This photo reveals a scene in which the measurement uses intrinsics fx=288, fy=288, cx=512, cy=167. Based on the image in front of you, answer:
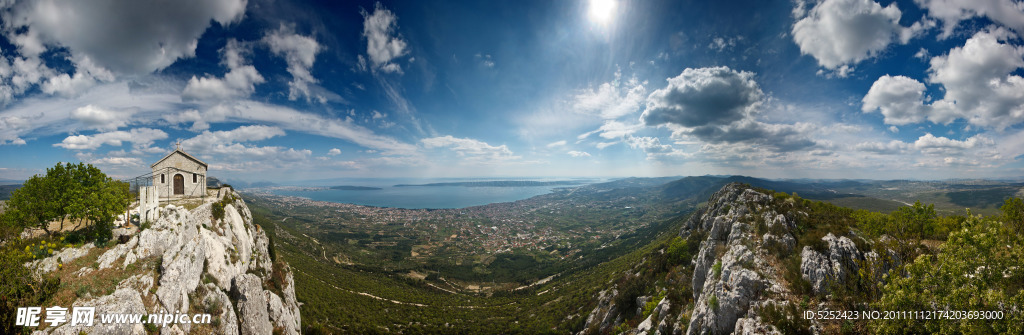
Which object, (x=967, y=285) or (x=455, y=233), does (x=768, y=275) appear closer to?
(x=967, y=285)

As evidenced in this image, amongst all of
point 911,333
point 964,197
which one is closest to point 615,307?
point 911,333

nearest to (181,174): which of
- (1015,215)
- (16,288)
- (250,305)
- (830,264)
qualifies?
(250,305)

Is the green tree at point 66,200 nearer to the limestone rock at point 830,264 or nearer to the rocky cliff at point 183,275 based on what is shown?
the rocky cliff at point 183,275

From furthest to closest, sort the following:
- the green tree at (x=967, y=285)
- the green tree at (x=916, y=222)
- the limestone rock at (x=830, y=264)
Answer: the green tree at (x=916, y=222) → the limestone rock at (x=830, y=264) → the green tree at (x=967, y=285)

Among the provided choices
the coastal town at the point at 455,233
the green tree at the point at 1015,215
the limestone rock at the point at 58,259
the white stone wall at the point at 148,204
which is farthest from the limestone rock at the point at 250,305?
the coastal town at the point at 455,233

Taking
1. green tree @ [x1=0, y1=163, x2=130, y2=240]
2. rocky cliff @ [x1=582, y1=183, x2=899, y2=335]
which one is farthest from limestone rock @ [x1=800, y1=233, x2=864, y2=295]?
green tree @ [x1=0, y1=163, x2=130, y2=240]

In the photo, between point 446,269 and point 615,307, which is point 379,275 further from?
point 615,307
